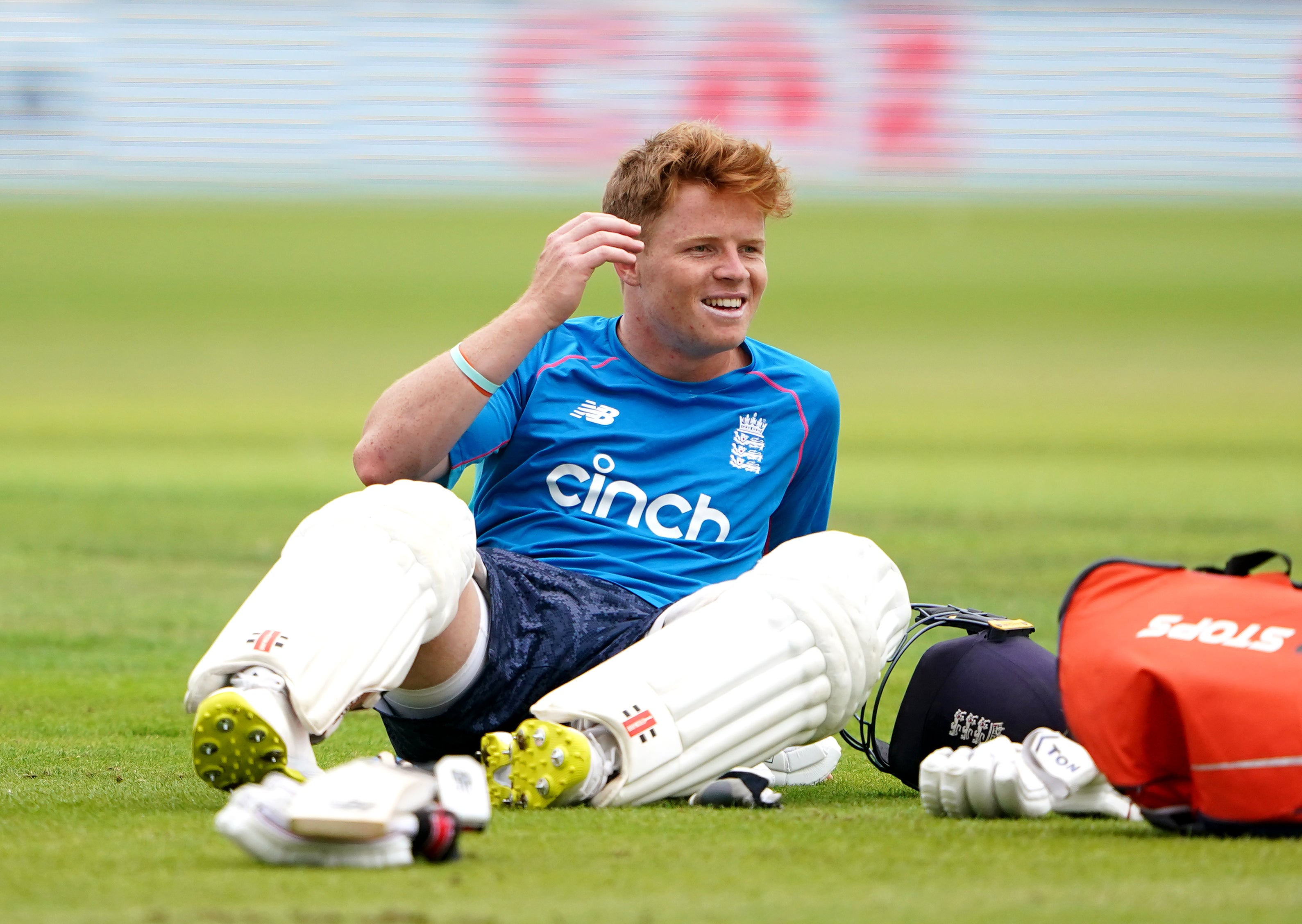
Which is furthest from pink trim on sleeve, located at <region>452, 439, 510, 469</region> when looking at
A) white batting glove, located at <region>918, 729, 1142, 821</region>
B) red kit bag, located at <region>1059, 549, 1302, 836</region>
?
red kit bag, located at <region>1059, 549, 1302, 836</region>

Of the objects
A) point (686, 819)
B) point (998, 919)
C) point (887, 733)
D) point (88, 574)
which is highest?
point (998, 919)

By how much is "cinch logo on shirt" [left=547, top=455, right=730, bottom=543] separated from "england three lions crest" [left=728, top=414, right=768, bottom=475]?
→ 9cm

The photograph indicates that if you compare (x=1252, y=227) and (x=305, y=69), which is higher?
(x=305, y=69)

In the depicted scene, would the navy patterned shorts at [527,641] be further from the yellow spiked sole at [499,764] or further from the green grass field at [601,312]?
the green grass field at [601,312]

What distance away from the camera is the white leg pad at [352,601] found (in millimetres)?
2049

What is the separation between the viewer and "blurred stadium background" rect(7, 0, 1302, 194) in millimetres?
19688

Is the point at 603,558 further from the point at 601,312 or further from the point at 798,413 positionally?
the point at 601,312

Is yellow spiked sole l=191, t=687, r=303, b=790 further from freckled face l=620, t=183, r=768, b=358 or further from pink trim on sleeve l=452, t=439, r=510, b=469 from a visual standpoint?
freckled face l=620, t=183, r=768, b=358

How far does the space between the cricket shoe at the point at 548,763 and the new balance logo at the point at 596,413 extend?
630 mm

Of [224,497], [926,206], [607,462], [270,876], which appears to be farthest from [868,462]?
[926,206]

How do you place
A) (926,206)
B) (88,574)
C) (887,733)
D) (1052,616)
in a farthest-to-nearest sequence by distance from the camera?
1. (926,206)
2. (88,574)
3. (1052,616)
4. (887,733)

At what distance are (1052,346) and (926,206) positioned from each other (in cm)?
369

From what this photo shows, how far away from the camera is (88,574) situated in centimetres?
580

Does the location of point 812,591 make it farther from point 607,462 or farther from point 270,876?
point 270,876
